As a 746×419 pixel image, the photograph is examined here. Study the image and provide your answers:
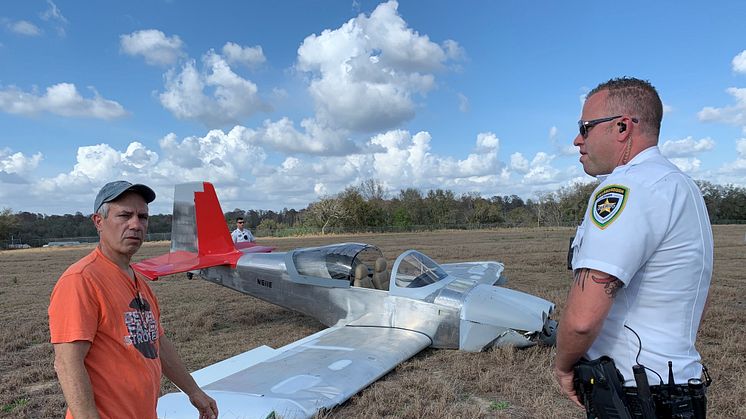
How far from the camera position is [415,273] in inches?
259

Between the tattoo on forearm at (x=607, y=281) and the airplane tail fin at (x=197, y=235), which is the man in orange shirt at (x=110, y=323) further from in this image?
the airplane tail fin at (x=197, y=235)

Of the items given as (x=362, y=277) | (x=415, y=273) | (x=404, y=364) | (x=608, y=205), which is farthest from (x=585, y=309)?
(x=362, y=277)

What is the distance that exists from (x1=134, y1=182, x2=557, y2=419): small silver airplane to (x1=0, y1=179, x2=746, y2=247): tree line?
48009 millimetres

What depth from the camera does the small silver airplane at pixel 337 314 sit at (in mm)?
4277

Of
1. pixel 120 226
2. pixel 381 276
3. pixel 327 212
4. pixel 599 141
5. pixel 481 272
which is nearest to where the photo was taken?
pixel 599 141

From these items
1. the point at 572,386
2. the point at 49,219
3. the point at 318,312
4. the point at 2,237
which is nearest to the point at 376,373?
the point at 318,312

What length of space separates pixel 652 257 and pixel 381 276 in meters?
5.83

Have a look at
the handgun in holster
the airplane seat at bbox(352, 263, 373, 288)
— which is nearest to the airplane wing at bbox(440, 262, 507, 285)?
the airplane seat at bbox(352, 263, 373, 288)

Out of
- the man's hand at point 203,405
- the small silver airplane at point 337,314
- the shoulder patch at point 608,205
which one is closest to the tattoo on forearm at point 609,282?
the shoulder patch at point 608,205

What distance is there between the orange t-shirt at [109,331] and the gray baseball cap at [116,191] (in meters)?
0.23

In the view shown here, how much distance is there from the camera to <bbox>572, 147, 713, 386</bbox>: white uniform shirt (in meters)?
1.51

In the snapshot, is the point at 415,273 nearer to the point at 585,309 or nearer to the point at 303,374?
the point at 303,374

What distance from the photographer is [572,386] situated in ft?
5.92

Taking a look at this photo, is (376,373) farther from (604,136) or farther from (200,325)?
(200,325)
